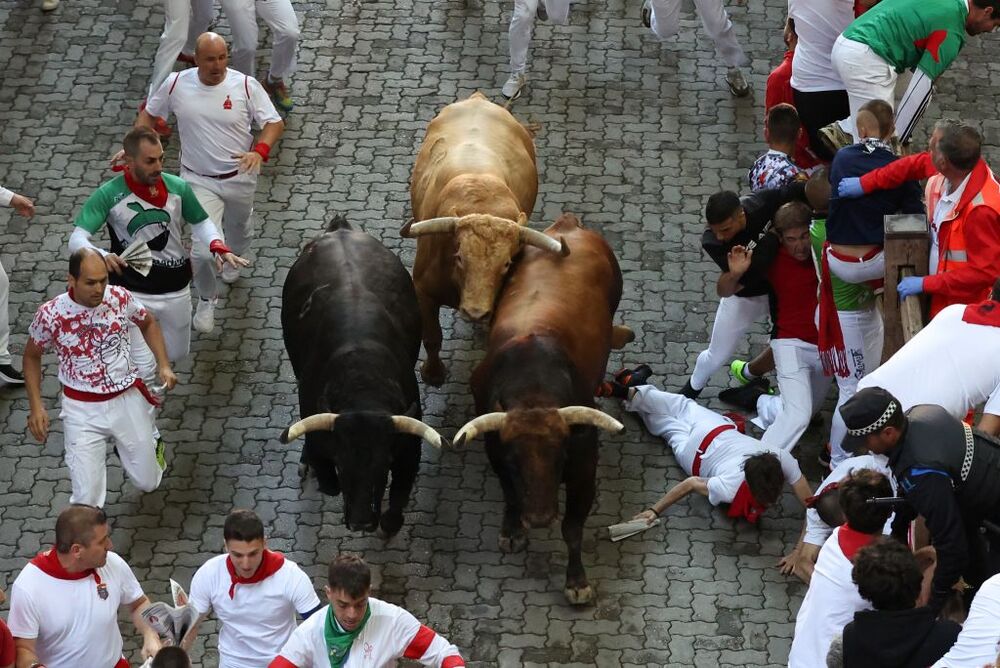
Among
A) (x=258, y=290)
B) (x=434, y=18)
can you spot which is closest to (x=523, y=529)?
(x=258, y=290)

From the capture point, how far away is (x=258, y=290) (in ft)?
40.6

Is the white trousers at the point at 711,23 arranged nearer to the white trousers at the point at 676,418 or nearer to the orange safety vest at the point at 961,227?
the white trousers at the point at 676,418

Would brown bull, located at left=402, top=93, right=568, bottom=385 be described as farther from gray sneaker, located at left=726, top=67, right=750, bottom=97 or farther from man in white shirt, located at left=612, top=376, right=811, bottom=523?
gray sneaker, located at left=726, top=67, right=750, bottom=97

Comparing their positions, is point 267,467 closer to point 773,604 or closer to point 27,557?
point 27,557

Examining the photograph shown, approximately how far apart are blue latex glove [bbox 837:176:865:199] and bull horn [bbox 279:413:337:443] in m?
3.42

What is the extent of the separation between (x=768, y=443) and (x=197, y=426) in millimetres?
4025

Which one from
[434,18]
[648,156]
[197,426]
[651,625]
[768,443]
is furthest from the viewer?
[434,18]

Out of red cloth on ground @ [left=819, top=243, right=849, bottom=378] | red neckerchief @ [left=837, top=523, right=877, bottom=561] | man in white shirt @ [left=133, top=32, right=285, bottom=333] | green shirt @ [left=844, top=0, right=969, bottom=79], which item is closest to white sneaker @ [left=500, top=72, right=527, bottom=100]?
man in white shirt @ [left=133, top=32, right=285, bottom=333]

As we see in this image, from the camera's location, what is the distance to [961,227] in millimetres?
9164

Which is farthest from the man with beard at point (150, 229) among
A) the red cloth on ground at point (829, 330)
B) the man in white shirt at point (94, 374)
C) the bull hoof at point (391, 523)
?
the red cloth on ground at point (829, 330)

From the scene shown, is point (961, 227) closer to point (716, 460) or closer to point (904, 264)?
point (904, 264)

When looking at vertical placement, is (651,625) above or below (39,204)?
below

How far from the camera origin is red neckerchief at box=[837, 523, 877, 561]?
25.2 ft

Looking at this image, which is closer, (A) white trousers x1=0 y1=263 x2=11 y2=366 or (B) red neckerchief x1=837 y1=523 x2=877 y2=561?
(B) red neckerchief x1=837 y1=523 x2=877 y2=561
